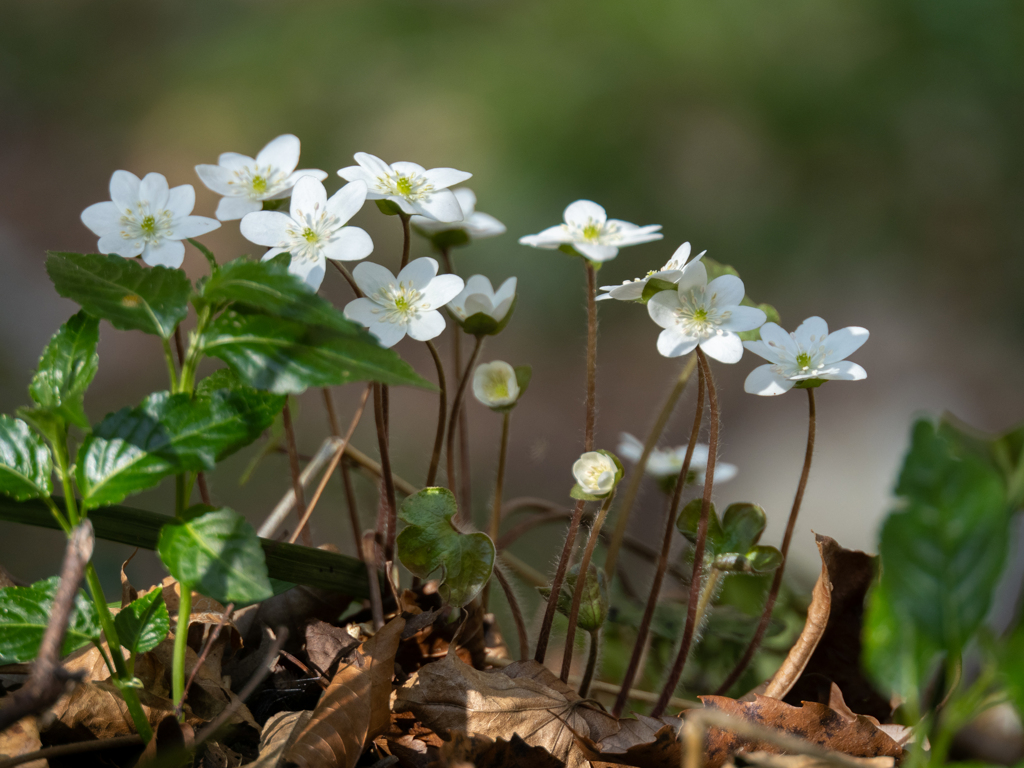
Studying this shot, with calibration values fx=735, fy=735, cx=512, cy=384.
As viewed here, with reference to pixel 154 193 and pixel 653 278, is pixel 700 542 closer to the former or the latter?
pixel 653 278

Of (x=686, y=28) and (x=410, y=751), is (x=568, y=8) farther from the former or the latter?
(x=410, y=751)

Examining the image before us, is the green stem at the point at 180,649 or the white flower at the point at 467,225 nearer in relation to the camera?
the green stem at the point at 180,649

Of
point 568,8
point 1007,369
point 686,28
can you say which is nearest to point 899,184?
point 1007,369

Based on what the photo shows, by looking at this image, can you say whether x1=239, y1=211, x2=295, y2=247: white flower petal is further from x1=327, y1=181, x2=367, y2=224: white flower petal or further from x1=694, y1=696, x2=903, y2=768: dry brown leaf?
x1=694, y1=696, x2=903, y2=768: dry brown leaf

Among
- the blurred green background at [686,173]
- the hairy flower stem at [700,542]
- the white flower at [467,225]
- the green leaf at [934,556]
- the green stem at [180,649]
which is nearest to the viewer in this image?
Result: the green leaf at [934,556]

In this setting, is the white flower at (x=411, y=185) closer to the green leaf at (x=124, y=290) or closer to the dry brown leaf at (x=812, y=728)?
the green leaf at (x=124, y=290)

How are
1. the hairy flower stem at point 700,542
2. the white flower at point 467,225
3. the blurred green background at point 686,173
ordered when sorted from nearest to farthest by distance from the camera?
the hairy flower stem at point 700,542
the white flower at point 467,225
the blurred green background at point 686,173

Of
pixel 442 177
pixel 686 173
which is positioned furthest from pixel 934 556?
pixel 686 173

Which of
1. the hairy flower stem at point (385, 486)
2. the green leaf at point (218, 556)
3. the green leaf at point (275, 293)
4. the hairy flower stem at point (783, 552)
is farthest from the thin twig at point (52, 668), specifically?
the hairy flower stem at point (783, 552)
